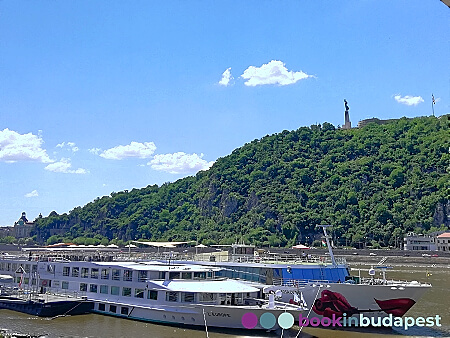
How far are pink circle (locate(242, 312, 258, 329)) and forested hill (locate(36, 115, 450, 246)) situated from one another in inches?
3866

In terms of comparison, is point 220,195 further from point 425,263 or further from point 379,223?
point 425,263

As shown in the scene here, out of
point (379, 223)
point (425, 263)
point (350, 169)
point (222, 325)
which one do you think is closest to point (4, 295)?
point (222, 325)

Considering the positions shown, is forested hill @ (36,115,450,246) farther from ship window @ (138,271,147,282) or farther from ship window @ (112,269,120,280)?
ship window @ (138,271,147,282)

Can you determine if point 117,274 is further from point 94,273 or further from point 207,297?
point 207,297

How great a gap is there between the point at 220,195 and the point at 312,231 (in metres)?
47.4

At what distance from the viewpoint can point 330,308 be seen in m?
29.5

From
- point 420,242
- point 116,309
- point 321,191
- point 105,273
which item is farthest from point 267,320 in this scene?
point 321,191

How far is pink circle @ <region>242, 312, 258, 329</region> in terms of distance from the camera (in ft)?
88.9

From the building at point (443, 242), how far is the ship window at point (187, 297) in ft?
295

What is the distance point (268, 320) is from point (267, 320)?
0.06m

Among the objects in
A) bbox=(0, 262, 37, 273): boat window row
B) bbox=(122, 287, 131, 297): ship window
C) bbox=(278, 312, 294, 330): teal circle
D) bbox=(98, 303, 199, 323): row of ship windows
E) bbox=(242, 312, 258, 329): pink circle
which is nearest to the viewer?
bbox=(278, 312, 294, 330): teal circle

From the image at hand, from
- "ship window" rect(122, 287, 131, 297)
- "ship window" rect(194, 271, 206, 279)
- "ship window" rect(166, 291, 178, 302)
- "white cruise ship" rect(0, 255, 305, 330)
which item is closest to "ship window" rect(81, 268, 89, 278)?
"white cruise ship" rect(0, 255, 305, 330)

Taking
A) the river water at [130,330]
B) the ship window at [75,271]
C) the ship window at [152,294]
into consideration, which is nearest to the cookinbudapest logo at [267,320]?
the river water at [130,330]

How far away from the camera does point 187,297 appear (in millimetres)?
29328
